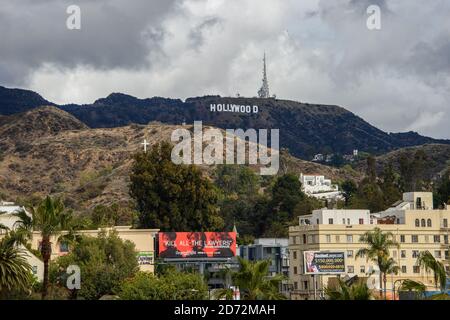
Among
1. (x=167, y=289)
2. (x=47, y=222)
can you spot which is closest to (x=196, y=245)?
(x=167, y=289)

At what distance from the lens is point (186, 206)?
16050cm

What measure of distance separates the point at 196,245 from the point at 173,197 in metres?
19.5

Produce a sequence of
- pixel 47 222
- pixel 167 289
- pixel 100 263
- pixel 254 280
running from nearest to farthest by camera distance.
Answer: pixel 254 280 < pixel 47 222 < pixel 167 289 < pixel 100 263

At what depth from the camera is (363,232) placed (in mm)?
148625

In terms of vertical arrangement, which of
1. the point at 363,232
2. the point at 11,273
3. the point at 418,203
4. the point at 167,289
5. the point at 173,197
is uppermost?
the point at 173,197

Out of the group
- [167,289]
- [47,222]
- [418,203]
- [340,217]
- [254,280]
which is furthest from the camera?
[418,203]

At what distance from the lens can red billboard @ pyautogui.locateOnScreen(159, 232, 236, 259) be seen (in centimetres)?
14125

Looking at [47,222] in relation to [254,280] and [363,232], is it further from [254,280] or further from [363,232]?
[363,232]

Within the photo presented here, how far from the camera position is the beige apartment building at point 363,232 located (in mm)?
145875

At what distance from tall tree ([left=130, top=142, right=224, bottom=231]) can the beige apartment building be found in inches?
580

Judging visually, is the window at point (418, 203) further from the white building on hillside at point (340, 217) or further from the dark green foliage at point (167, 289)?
the dark green foliage at point (167, 289)

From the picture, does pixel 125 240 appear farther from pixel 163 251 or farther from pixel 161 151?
pixel 161 151
